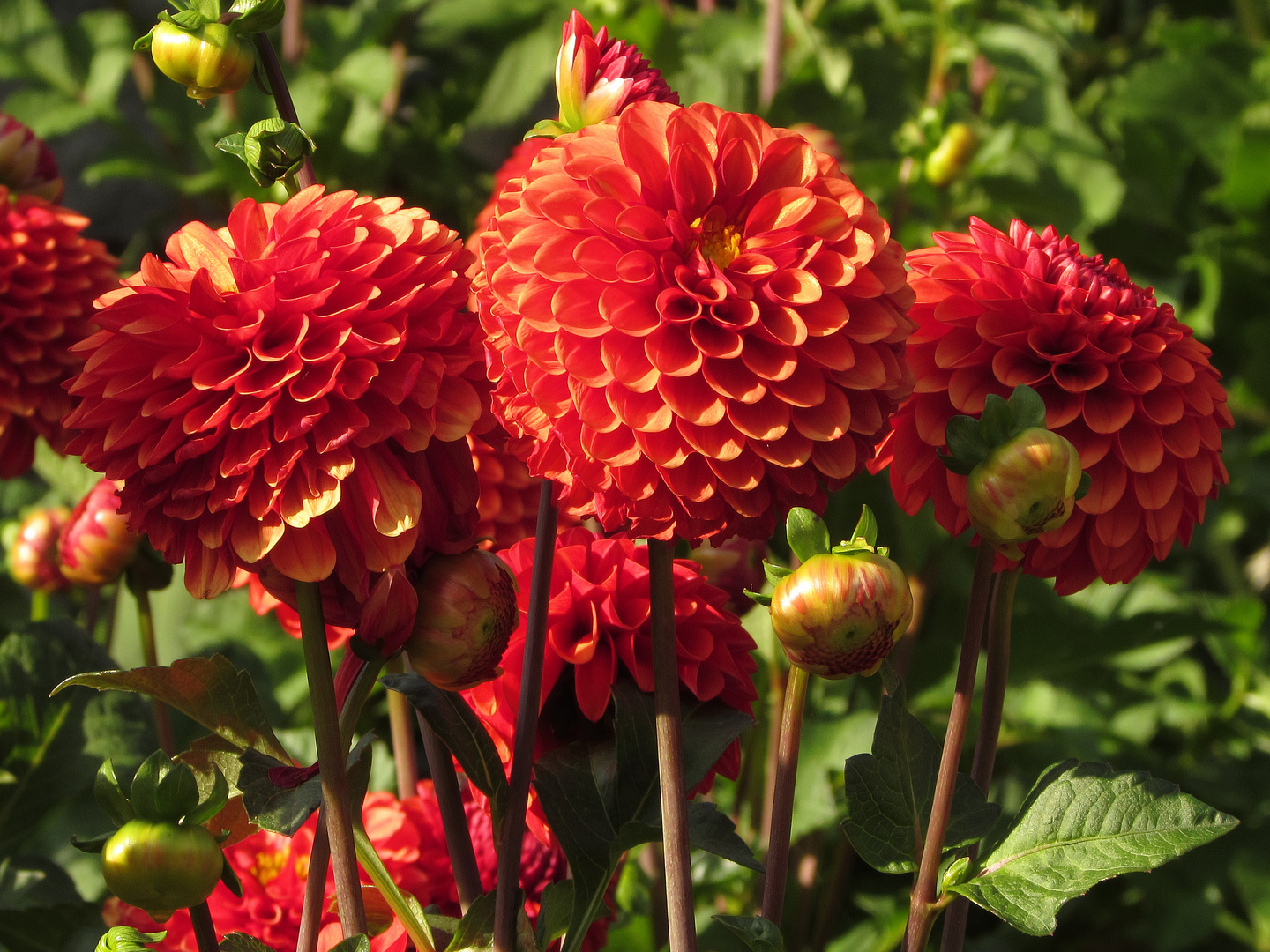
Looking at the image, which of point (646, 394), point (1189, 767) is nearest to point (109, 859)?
point (646, 394)

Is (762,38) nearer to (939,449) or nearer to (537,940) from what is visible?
(939,449)

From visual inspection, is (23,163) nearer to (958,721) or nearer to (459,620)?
(459,620)

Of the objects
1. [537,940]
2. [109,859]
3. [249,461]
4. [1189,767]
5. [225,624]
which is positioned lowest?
[1189,767]

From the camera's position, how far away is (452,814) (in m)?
0.53

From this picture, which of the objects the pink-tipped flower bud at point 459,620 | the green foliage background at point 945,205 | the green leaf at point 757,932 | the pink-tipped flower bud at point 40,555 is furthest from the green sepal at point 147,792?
the pink-tipped flower bud at point 40,555

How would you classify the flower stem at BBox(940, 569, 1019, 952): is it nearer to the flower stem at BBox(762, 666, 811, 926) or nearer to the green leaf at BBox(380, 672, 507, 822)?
the flower stem at BBox(762, 666, 811, 926)

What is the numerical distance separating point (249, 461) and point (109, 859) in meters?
0.15

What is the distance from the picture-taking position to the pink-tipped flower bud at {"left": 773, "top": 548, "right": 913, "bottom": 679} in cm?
43

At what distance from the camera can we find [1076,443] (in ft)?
1.74

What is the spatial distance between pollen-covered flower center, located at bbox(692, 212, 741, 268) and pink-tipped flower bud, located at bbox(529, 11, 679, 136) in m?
0.07

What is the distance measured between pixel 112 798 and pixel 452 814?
149 millimetres

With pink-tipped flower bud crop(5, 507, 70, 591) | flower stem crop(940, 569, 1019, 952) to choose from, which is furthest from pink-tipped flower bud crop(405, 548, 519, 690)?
pink-tipped flower bud crop(5, 507, 70, 591)

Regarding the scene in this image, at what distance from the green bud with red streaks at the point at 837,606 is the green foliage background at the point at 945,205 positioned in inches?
20.0

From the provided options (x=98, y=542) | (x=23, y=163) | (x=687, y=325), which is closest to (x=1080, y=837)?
(x=687, y=325)
